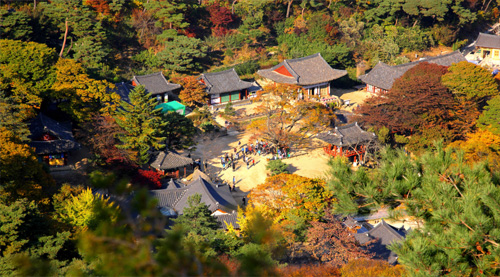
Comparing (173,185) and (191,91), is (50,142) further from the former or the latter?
(191,91)

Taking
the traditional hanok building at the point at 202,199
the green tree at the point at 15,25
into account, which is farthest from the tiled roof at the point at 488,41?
the green tree at the point at 15,25

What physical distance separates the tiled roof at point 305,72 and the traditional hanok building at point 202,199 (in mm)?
15450

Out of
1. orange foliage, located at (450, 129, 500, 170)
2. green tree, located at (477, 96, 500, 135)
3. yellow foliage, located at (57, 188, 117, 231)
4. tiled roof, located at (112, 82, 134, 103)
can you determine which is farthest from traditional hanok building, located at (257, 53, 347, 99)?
yellow foliage, located at (57, 188, 117, 231)

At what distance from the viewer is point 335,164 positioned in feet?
29.4

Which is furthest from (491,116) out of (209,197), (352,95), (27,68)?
(27,68)

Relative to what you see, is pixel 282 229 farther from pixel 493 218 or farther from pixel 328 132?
pixel 328 132

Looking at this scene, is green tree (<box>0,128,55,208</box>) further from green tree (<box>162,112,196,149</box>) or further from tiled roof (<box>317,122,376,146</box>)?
tiled roof (<box>317,122,376,146</box>)

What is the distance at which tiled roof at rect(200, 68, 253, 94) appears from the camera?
34.2 metres

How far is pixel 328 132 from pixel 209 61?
16.6m

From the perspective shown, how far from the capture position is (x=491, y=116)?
27.0 meters

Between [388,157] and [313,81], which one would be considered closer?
[388,157]

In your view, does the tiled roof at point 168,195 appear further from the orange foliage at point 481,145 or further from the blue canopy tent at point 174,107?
the orange foliage at point 481,145

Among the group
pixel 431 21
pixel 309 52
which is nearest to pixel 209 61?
pixel 309 52

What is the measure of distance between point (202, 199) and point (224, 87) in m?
14.9
